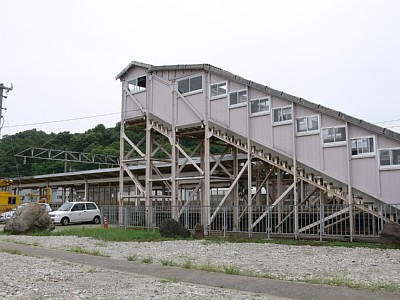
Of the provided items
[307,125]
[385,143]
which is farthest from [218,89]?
[385,143]

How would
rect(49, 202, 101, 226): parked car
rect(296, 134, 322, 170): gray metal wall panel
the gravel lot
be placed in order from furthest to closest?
rect(49, 202, 101, 226): parked car → rect(296, 134, 322, 170): gray metal wall panel → the gravel lot

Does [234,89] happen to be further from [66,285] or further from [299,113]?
[66,285]

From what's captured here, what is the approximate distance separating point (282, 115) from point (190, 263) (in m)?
11.1

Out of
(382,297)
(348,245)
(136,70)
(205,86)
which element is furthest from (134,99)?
(382,297)

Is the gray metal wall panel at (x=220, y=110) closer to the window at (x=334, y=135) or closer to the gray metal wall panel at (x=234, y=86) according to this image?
the gray metal wall panel at (x=234, y=86)

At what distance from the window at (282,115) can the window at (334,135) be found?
184cm

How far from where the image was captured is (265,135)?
21500 millimetres

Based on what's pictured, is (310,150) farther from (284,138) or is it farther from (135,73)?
(135,73)

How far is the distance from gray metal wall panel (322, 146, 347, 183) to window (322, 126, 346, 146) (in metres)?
0.24

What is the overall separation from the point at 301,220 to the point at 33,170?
192ft

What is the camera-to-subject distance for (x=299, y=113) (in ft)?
66.6

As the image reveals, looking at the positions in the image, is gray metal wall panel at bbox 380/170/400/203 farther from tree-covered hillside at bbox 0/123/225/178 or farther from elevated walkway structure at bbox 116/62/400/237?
tree-covered hillside at bbox 0/123/225/178

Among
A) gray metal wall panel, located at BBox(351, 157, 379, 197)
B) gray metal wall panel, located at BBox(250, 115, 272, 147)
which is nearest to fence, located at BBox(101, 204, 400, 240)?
gray metal wall panel, located at BBox(351, 157, 379, 197)

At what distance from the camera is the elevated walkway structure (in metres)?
18.2
